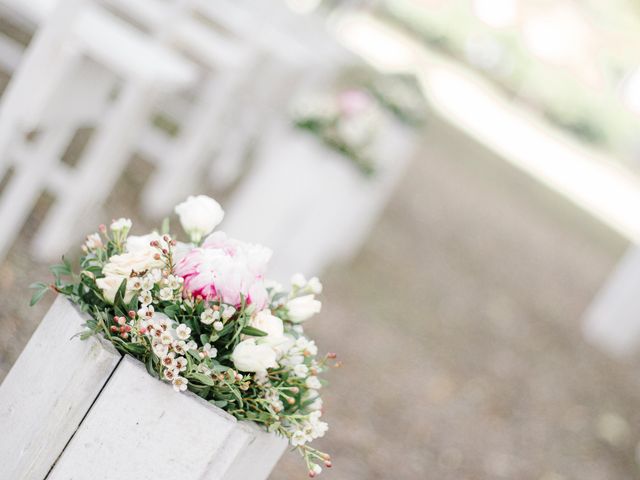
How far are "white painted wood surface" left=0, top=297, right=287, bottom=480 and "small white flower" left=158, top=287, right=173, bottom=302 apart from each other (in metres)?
0.13

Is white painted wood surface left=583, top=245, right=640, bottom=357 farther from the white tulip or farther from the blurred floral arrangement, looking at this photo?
the white tulip

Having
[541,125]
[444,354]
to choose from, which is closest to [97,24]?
[444,354]

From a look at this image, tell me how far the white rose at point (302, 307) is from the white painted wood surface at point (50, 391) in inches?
15.8

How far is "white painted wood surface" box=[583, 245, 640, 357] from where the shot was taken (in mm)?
8258

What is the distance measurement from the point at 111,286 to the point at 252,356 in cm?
31

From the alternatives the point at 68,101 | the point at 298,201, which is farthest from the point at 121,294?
the point at 298,201

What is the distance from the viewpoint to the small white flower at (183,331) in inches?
73.4

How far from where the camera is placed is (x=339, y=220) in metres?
6.04

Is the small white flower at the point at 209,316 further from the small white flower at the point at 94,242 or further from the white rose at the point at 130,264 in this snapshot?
the small white flower at the point at 94,242

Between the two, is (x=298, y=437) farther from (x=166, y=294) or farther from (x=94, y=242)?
(x=94, y=242)

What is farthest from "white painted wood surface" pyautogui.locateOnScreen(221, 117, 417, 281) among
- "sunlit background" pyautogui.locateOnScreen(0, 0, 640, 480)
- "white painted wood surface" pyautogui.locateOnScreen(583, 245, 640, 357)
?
"white painted wood surface" pyautogui.locateOnScreen(583, 245, 640, 357)

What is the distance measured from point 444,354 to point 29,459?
4727 mm

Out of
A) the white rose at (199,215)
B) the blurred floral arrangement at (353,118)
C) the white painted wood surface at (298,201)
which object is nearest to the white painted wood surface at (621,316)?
the blurred floral arrangement at (353,118)

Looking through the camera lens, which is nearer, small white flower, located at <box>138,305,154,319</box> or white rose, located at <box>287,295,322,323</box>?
small white flower, located at <box>138,305,154,319</box>
